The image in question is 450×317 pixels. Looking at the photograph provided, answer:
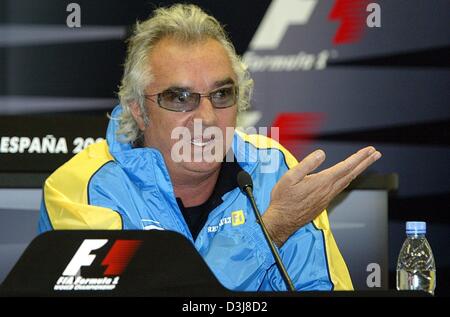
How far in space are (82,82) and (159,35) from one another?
2066 mm

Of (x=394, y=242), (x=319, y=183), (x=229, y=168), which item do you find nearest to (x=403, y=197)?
(x=394, y=242)

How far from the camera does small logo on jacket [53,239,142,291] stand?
3.88 feet

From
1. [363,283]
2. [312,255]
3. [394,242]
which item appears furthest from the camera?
[394,242]

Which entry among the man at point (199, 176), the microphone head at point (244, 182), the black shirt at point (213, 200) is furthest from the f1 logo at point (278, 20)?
the microphone head at point (244, 182)

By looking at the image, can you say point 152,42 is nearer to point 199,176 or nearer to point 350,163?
point 199,176

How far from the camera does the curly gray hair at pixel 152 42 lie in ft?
7.64

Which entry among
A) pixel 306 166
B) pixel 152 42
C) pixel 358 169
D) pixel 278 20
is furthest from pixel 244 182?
pixel 278 20

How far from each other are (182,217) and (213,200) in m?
0.20

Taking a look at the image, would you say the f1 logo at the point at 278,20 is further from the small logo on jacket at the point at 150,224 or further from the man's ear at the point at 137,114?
the small logo on jacket at the point at 150,224

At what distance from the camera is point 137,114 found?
2445mm

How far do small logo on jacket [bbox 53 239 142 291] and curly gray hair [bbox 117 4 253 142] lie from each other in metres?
1.11

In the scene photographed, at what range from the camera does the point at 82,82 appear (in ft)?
14.3

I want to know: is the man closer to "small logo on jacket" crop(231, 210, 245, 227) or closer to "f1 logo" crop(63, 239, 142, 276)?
"small logo on jacket" crop(231, 210, 245, 227)
